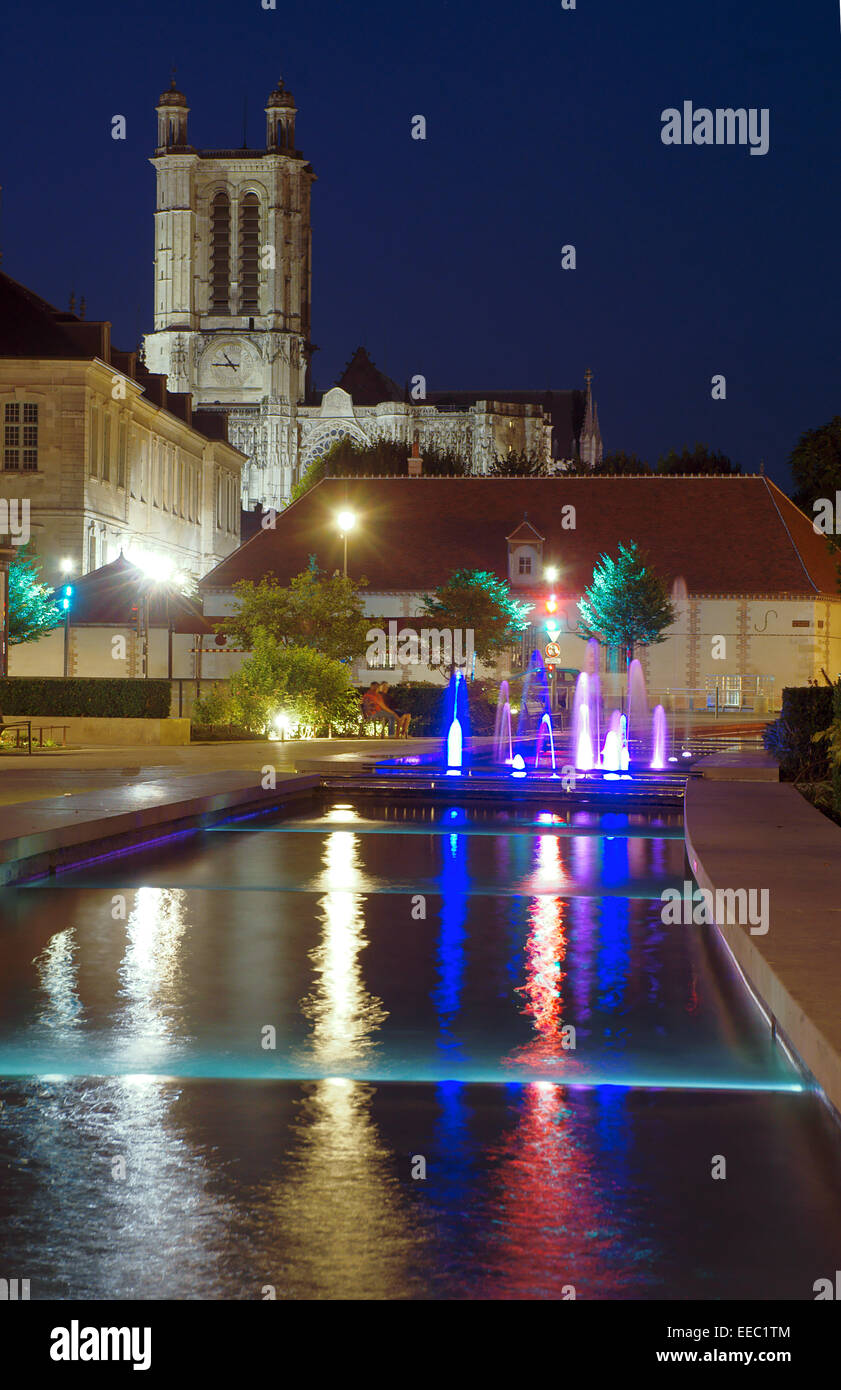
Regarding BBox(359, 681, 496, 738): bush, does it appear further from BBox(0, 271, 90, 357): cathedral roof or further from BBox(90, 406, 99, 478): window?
BBox(0, 271, 90, 357): cathedral roof

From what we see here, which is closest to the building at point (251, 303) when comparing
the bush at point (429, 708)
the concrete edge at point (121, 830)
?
the bush at point (429, 708)

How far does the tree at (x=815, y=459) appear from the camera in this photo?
236ft

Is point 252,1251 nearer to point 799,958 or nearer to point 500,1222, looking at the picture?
point 500,1222

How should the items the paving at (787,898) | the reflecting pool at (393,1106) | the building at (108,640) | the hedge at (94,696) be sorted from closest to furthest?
the reflecting pool at (393,1106) < the paving at (787,898) < the hedge at (94,696) < the building at (108,640)

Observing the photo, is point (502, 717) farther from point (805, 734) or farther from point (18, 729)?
point (805, 734)

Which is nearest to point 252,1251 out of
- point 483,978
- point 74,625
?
point 483,978

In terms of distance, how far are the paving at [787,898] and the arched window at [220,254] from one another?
126 meters

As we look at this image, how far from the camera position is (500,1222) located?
5180 mm

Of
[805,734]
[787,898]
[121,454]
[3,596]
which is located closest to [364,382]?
[121,454]

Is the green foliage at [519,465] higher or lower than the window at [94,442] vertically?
higher

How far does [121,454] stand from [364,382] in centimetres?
8614

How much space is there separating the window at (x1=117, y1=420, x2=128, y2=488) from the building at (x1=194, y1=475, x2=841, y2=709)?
682cm

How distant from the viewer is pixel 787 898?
994 centimetres

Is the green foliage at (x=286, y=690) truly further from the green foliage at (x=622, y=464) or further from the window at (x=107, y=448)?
the green foliage at (x=622, y=464)
